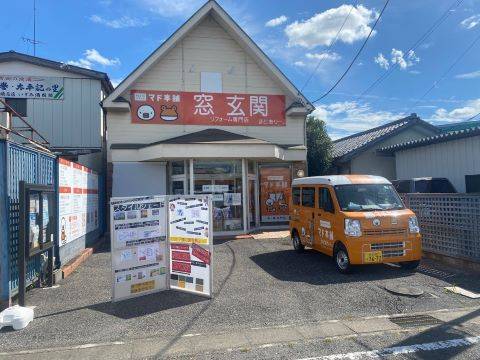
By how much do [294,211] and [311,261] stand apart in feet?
5.84

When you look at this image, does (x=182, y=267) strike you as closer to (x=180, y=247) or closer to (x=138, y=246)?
(x=180, y=247)

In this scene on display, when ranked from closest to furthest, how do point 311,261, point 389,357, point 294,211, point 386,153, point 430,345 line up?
1. point 389,357
2. point 430,345
3. point 311,261
4. point 294,211
5. point 386,153

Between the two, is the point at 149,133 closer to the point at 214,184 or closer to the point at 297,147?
the point at 214,184

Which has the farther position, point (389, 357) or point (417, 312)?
point (417, 312)

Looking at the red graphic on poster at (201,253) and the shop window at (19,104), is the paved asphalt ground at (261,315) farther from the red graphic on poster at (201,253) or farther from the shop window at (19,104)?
the shop window at (19,104)

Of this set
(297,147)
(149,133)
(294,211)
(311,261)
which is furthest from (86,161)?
(311,261)

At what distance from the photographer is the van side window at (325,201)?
8594 mm

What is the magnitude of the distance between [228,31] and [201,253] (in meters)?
11.6

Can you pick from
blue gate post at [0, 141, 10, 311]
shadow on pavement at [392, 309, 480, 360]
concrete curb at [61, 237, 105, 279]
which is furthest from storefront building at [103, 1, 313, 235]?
shadow on pavement at [392, 309, 480, 360]

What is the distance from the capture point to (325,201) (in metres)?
8.86

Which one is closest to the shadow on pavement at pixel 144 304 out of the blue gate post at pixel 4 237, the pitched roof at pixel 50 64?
the blue gate post at pixel 4 237

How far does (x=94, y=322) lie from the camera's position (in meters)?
5.54

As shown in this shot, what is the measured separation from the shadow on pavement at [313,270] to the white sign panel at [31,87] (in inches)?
461

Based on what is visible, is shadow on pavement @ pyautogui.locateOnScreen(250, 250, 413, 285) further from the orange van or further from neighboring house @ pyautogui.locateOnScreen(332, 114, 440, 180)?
neighboring house @ pyautogui.locateOnScreen(332, 114, 440, 180)
